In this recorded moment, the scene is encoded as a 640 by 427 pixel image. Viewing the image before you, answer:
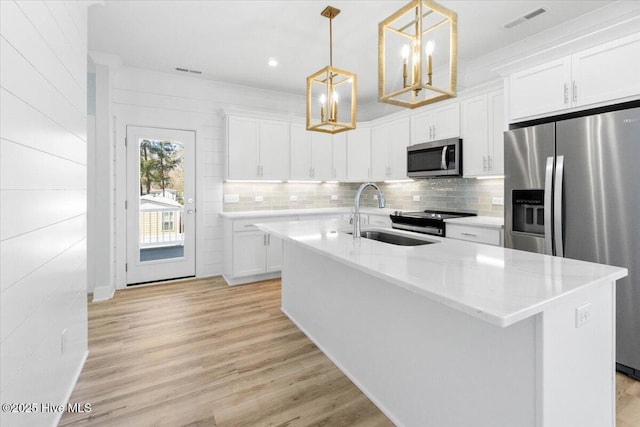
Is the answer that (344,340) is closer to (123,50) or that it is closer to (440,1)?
(440,1)

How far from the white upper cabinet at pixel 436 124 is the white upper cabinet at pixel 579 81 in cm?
90

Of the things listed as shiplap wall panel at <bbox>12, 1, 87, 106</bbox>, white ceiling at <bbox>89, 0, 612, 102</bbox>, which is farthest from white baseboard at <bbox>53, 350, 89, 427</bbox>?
white ceiling at <bbox>89, 0, 612, 102</bbox>

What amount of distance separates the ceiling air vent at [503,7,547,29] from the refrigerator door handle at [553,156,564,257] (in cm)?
138

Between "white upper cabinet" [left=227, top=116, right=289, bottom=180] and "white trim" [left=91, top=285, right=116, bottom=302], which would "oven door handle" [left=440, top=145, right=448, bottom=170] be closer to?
"white upper cabinet" [left=227, top=116, right=289, bottom=180]

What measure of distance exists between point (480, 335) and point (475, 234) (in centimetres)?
212

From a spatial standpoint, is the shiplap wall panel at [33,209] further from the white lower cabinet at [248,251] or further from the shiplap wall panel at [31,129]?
the white lower cabinet at [248,251]

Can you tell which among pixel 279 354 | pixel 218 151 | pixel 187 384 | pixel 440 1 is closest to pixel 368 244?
pixel 279 354

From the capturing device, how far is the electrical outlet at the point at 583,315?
115cm

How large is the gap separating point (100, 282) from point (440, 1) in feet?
14.5

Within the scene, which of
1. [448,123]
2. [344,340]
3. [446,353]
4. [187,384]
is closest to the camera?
[446,353]

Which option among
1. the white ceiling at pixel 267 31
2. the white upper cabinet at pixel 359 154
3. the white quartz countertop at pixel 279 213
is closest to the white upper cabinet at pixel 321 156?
the white upper cabinet at pixel 359 154

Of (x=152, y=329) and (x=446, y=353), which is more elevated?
(x=446, y=353)

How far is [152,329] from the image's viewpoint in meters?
2.87

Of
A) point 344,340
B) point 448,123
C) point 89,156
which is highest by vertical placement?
point 448,123
